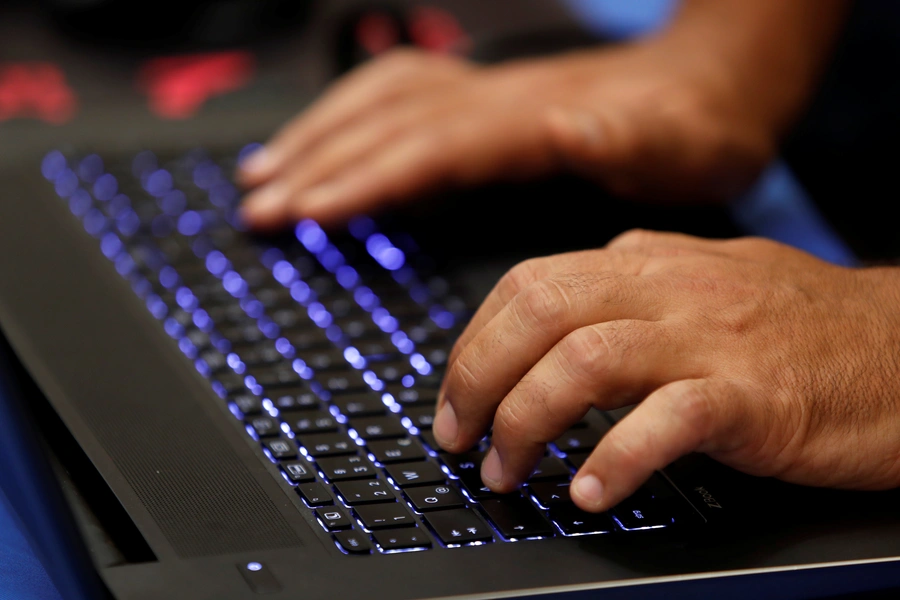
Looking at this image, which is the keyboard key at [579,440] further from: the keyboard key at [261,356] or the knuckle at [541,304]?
the keyboard key at [261,356]

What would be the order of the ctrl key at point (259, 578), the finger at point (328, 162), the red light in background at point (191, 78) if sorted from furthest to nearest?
the red light in background at point (191, 78)
the finger at point (328, 162)
the ctrl key at point (259, 578)

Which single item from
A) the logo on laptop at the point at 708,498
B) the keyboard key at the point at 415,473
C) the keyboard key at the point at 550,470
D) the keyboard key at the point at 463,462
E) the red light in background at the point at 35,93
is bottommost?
the logo on laptop at the point at 708,498

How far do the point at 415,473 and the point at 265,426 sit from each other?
10 cm

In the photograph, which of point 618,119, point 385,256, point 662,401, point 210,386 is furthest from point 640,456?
point 618,119

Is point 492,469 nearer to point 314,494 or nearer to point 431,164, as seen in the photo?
point 314,494

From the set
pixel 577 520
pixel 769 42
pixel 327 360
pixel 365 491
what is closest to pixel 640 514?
pixel 577 520

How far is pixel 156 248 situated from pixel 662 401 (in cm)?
46

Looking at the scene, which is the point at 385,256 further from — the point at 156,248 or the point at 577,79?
the point at 577,79

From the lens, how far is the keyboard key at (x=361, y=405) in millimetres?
563

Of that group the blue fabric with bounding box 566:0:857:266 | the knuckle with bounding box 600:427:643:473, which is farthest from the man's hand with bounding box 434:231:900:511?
the blue fabric with bounding box 566:0:857:266

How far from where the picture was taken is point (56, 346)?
0.61 m

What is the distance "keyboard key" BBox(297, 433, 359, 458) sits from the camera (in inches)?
20.4

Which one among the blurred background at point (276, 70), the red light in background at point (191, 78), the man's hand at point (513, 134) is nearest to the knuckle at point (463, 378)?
the man's hand at point (513, 134)

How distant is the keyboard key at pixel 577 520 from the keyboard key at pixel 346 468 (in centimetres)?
9
